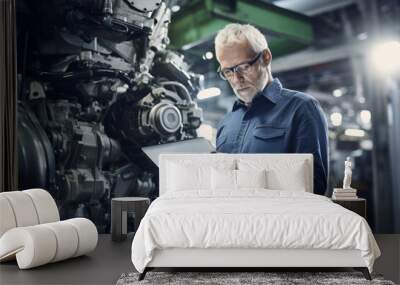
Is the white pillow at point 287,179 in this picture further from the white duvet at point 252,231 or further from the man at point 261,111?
the white duvet at point 252,231

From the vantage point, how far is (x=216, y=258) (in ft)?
12.1

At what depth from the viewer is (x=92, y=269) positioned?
411 centimetres

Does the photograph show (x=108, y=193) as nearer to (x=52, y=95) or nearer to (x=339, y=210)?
(x=52, y=95)

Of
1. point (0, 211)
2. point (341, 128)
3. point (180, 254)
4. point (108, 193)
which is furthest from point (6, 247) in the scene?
point (341, 128)

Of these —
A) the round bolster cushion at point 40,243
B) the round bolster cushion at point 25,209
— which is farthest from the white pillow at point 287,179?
the round bolster cushion at point 25,209

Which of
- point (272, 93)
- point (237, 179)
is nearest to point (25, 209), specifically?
point (237, 179)

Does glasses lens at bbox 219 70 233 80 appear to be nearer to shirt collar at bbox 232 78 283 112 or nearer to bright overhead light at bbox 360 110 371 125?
shirt collar at bbox 232 78 283 112

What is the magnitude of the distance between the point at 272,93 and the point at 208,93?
2.24 ft

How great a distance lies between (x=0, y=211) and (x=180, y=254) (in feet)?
4.94

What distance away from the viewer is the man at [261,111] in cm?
557

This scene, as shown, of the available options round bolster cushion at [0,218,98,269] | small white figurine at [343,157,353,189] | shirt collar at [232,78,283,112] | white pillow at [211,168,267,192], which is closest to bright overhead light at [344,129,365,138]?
small white figurine at [343,157,353,189]

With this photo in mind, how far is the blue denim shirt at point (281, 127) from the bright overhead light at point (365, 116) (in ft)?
1.32

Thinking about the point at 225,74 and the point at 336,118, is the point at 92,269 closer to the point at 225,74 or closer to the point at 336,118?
the point at 225,74

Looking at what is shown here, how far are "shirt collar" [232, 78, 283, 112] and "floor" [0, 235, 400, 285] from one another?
1818mm
